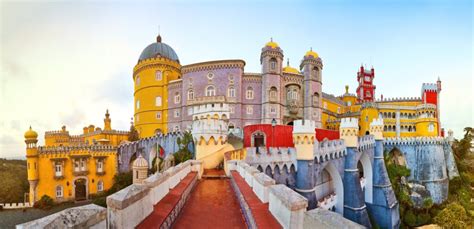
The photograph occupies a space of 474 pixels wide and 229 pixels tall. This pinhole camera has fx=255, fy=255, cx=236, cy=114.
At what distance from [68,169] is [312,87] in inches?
1229

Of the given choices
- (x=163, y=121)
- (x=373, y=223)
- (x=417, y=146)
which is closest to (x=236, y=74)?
(x=163, y=121)

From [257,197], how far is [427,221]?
104ft

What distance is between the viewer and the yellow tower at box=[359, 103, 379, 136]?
40.2 m

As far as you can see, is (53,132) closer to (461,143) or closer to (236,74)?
(236,74)

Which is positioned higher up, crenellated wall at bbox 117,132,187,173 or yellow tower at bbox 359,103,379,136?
yellow tower at bbox 359,103,379,136

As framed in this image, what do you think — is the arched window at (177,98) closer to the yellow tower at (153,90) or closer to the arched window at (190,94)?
the yellow tower at (153,90)

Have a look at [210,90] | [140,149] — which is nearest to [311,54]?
[210,90]

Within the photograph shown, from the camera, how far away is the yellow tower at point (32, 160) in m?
25.8

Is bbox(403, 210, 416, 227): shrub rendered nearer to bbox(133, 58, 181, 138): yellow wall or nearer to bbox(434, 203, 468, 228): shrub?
bbox(434, 203, 468, 228): shrub

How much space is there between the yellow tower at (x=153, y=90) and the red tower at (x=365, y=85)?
37.1m

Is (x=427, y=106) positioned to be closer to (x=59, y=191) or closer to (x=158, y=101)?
(x=158, y=101)

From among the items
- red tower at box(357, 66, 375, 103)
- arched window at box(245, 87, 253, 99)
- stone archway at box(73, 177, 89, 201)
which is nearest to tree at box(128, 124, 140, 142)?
stone archway at box(73, 177, 89, 201)

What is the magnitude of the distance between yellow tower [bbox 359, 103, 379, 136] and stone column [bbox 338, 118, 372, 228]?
2198 cm

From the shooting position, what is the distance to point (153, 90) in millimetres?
37156
